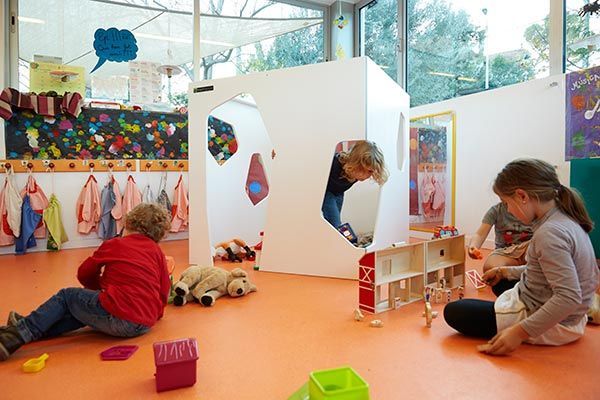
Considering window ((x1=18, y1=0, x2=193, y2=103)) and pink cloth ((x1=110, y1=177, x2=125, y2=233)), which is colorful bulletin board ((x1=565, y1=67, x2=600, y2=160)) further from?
pink cloth ((x1=110, y1=177, x2=125, y2=233))

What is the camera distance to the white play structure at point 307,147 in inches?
121

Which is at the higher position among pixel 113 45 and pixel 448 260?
pixel 113 45

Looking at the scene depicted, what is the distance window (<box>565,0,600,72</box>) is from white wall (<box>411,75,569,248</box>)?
0.26 m

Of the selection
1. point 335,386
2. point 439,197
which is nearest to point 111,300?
point 335,386

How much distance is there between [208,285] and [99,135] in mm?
3019

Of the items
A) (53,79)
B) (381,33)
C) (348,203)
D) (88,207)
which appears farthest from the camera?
(381,33)

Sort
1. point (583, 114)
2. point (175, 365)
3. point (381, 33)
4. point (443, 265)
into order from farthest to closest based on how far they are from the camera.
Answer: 1. point (381, 33)
2. point (583, 114)
3. point (443, 265)
4. point (175, 365)

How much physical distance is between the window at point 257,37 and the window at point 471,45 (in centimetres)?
157

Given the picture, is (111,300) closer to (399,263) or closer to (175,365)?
(175,365)

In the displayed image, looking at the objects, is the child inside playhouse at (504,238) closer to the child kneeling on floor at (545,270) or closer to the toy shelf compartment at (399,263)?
the toy shelf compartment at (399,263)

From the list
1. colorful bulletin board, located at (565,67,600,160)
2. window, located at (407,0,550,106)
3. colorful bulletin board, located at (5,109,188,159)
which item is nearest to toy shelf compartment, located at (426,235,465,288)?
colorful bulletin board, located at (565,67,600,160)

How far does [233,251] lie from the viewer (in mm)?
3902

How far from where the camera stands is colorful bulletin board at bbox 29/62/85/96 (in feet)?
15.1

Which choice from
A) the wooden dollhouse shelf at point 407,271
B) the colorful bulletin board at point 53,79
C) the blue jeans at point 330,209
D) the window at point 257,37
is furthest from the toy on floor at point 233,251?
the window at point 257,37
